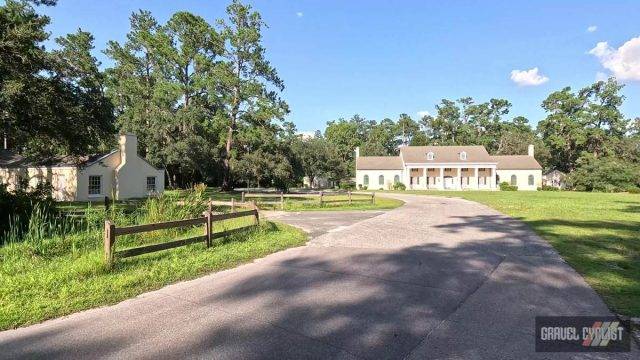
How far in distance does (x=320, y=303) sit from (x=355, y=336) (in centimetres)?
116

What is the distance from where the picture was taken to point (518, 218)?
16.0 m

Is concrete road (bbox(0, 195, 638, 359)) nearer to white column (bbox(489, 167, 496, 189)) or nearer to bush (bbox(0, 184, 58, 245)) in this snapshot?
bush (bbox(0, 184, 58, 245))

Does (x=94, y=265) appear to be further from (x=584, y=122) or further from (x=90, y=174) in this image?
(x=584, y=122)

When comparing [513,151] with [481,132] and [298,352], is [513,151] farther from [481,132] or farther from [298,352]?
[298,352]

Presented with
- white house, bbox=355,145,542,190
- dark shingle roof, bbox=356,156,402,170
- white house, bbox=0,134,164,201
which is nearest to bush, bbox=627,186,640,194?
white house, bbox=355,145,542,190

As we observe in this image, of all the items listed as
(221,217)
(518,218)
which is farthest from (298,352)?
(518,218)

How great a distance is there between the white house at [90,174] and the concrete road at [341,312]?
22667mm

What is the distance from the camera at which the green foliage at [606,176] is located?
53375 mm

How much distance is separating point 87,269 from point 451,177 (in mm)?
60202

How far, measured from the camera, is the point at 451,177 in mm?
61688

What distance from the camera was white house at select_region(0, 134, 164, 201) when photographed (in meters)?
27.2

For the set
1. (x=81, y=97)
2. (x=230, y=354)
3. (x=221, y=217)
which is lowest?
(x=230, y=354)

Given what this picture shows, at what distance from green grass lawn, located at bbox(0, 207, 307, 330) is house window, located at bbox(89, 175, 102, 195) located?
2110 centimetres

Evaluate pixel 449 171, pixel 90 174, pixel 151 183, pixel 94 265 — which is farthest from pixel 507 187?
pixel 94 265
